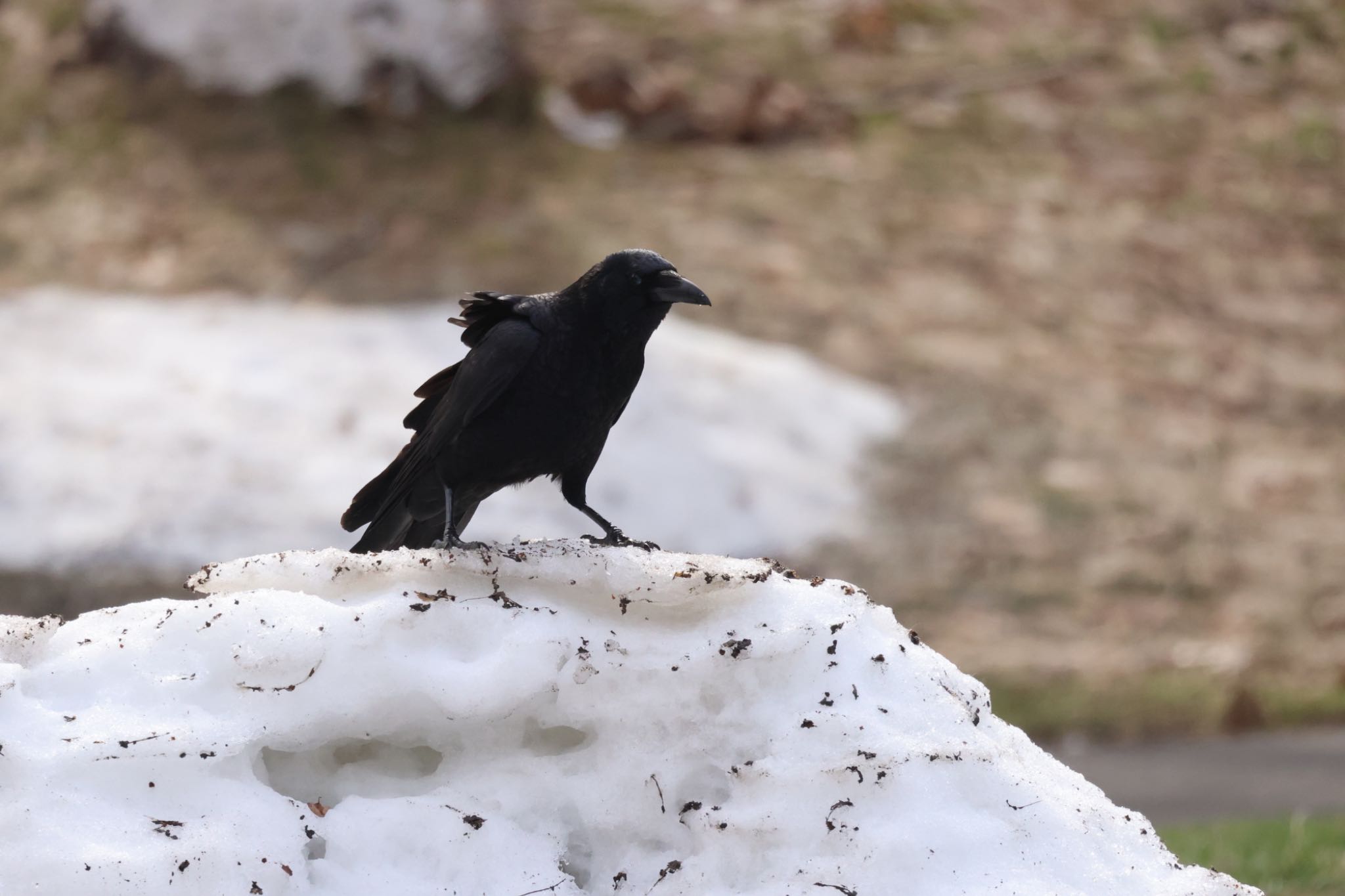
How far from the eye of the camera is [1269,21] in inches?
696

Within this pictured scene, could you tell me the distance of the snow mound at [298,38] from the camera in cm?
1419

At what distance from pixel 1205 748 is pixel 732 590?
245 inches

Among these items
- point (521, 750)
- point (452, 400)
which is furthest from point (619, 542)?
point (521, 750)

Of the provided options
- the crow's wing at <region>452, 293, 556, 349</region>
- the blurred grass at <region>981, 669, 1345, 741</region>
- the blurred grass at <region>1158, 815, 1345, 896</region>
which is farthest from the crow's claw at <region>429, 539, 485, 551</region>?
the blurred grass at <region>981, 669, 1345, 741</region>

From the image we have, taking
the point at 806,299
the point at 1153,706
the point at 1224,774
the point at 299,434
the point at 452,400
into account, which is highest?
the point at 806,299

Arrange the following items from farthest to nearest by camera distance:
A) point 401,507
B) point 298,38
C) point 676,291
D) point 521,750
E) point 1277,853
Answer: point 298,38, point 1277,853, point 401,507, point 676,291, point 521,750

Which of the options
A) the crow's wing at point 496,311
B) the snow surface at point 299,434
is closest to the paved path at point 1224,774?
the snow surface at point 299,434

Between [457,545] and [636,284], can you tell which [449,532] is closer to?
[457,545]

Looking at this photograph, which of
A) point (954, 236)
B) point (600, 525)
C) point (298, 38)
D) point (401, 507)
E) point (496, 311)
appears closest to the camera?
point (600, 525)

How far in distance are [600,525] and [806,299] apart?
9109 millimetres

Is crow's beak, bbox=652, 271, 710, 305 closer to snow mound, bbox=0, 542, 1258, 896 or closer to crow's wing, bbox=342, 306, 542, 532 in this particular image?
crow's wing, bbox=342, 306, 542, 532

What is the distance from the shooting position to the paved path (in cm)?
739

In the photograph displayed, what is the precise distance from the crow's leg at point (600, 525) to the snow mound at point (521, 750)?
17.0 inches

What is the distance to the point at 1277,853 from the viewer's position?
18.7 ft
